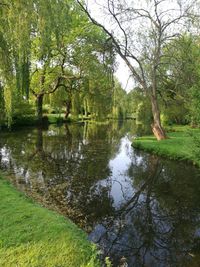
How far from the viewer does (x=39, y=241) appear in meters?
4.51

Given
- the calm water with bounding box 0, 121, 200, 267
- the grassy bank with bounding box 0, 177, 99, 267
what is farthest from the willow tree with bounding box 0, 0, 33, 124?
the grassy bank with bounding box 0, 177, 99, 267

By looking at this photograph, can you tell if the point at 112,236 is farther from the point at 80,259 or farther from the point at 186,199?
the point at 186,199

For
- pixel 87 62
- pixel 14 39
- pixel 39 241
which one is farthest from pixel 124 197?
pixel 87 62

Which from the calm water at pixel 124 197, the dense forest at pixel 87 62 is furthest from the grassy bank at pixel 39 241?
the dense forest at pixel 87 62

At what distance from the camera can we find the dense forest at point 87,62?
8352 mm

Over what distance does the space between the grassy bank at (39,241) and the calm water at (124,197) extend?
66 cm

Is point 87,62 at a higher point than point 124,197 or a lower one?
higher

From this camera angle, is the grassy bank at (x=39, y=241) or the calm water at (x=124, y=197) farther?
the calm water at (x=124, y=197)

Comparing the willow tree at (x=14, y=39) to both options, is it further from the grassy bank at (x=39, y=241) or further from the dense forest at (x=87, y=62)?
the grassy bank at (x=39, y=241)

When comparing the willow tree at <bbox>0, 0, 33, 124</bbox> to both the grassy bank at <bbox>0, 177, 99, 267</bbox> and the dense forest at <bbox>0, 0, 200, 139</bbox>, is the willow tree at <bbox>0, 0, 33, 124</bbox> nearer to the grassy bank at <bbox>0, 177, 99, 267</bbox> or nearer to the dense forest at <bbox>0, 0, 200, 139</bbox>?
the dense forest at <bbox>0, 0, 200, 139</bbox>

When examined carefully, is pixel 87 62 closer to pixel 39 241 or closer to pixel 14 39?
pixel 14 39

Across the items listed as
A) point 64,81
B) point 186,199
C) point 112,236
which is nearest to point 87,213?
point 112,236

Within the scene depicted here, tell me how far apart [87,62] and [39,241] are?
22.6 m

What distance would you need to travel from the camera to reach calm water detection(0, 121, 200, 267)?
5.21 m
